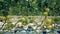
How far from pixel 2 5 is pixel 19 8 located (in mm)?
206

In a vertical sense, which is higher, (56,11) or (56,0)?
(56,0)

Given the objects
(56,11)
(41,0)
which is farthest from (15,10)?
(56,11)

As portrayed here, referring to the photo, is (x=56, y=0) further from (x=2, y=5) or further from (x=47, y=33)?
(x=47, y=33)

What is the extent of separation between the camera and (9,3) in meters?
2.07

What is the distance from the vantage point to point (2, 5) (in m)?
2.05

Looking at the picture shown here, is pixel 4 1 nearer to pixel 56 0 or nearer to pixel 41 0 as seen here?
pixel 41 0

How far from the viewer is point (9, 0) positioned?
2.10 meters

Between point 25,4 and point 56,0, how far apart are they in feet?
1.26

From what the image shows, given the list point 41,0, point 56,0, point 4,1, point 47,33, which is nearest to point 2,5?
point 4,1

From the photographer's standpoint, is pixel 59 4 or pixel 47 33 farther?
pixel 59 4

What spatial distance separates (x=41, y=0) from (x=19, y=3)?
0.27 meters

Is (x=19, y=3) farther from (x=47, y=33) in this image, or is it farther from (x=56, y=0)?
(x=47, y=33)

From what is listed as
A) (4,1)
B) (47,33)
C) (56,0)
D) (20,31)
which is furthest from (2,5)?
(47,33)

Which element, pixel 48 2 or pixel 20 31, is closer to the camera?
pixel 20 31
